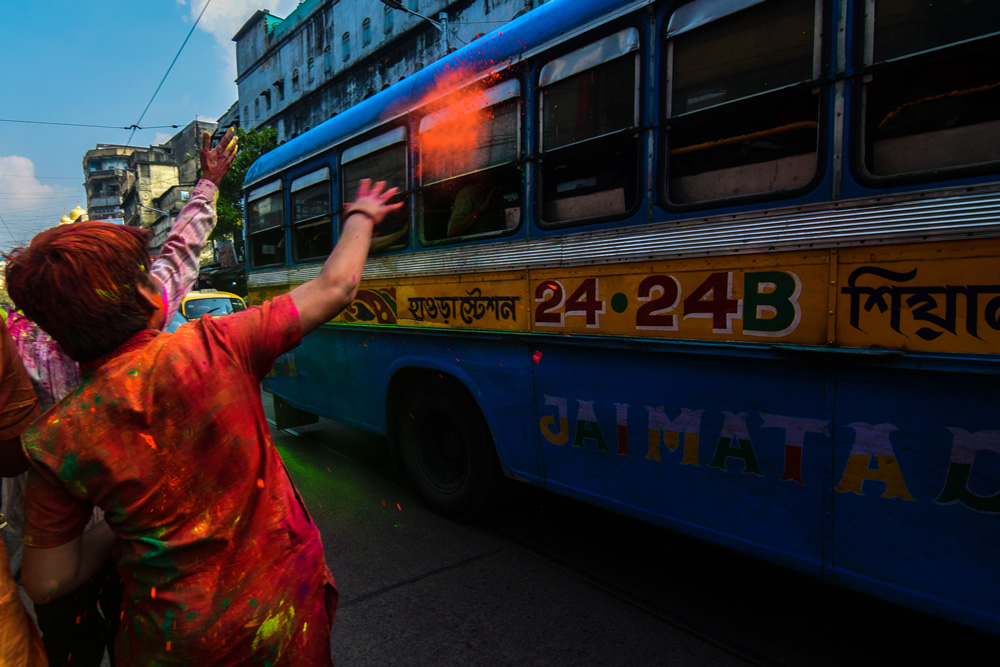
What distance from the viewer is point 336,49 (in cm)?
2831

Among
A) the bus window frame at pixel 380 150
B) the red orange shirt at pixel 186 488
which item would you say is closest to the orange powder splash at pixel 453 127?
the bus window frame at pixel 380 150

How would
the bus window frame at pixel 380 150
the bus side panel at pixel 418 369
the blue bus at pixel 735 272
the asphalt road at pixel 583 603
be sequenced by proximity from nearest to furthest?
the blue bus at pixel 735 272 → the asphalt road at pixel 583 603 → the bus side panel at pixel 418 369 → the bus window frame at pixel 380 150

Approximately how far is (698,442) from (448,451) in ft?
6.86

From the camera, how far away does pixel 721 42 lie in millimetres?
2457

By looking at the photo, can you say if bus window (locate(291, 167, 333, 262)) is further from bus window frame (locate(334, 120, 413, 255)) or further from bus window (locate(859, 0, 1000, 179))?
bus window (locate(859, 0, 1000, 179))

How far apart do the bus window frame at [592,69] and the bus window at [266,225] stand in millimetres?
3352

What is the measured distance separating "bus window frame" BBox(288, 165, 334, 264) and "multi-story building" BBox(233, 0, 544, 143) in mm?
13809

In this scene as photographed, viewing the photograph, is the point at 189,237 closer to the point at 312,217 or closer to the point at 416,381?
the point at 416,381

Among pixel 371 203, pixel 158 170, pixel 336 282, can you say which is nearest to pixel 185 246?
pixel 371 203

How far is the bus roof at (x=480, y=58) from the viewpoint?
2.96 m

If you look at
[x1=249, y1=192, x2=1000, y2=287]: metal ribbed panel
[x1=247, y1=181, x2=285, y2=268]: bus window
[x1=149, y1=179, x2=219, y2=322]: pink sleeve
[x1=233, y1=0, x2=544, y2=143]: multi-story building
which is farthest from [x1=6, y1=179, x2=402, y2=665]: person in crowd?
[x1=233, y1=0, x2=544, y2=143]: multi-story building

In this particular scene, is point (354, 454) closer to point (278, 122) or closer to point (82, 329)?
point (82, 329)

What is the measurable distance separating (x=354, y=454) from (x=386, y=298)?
86.4 inches

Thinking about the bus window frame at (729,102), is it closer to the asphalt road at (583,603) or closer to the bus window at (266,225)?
the asphalt road at (583,603)
